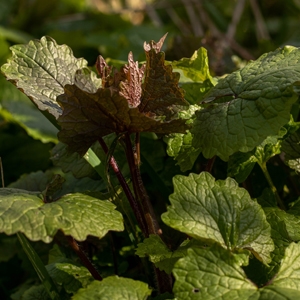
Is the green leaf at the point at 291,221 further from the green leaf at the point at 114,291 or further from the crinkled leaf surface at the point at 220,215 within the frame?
the green leaf at the point at 114,291

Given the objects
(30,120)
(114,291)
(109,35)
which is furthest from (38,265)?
(109,35)

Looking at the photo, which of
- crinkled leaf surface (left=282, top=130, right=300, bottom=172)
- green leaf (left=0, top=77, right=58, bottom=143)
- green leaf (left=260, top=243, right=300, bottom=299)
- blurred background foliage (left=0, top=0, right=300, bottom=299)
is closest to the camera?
green leaf (left=260, top=243, right=300, bottom=299)

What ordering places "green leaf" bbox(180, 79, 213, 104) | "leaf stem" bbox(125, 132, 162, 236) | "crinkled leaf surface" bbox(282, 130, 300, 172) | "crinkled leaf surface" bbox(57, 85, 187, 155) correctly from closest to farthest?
1. "crinkled leaf surface" bbox(57, 85, 187, 155)
2. "leaf stem" bbox(125, 132, 162, 236)
3. "crinkled leaf surface" bbox(282, 130, 300, 172)
4. "green leaf" bbox(180, 79, 213, 104)

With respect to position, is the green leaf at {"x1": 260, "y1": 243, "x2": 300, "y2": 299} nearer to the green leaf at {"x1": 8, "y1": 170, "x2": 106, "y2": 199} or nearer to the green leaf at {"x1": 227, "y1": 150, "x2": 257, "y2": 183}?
the green leaf at {"x1": 227, "y1": 150, "x2": 257, "y2": 183}

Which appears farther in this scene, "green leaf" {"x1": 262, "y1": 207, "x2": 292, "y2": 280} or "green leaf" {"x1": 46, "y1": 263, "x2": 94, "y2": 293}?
"green leaf" {"x1": 46, "y1": 263, "x2": 94, "y2": 293}

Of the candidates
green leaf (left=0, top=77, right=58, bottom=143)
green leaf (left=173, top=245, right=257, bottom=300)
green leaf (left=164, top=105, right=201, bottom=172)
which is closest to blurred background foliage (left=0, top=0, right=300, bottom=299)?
green leaf (left=0, top=77, right=58, bottom=143)

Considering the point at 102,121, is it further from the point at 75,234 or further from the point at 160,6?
the point at 160,6

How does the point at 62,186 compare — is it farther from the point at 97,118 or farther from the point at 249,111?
the point at 249,111
